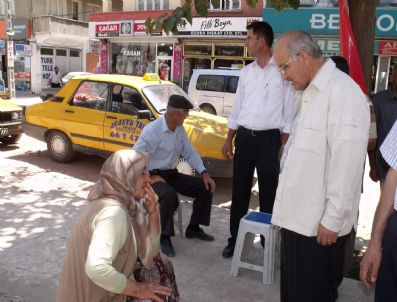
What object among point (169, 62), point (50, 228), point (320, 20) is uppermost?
Answer: point (320, 20)

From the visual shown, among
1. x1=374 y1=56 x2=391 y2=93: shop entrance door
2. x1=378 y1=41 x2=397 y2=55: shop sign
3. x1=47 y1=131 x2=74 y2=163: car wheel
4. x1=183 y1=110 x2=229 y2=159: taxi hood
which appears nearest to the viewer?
x1=183 y1=110 x2=229 y2=159: taxi hood

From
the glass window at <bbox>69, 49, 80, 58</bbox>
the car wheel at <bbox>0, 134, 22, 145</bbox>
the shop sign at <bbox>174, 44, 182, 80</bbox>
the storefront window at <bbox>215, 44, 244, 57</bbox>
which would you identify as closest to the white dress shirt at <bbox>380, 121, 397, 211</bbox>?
the car wheel at <bbox>0, 134, 22, 145</bbox>

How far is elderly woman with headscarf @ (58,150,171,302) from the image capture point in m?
2.14

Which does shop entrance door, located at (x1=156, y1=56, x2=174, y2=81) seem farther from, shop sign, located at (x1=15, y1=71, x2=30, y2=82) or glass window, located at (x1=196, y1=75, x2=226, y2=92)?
shop sign, located at (x1=15, y1=71, x2=30, y2=82)

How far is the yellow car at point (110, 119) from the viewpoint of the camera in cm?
673

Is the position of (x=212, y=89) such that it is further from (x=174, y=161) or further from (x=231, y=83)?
(x=174, y=161)

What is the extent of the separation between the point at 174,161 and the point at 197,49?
18093mm

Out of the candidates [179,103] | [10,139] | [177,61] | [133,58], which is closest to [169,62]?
[177,61]

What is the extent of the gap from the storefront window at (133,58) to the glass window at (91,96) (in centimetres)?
1646

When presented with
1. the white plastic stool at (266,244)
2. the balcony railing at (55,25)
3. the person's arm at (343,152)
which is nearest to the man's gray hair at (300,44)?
the person's arm at (343,152)

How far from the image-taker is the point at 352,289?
367 centimetres

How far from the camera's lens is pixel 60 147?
8.01 metres

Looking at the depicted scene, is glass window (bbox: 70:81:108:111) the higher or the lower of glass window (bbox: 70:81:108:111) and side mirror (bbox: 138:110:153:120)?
the higher

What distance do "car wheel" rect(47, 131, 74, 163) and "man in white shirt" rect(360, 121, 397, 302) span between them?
21.0ft
